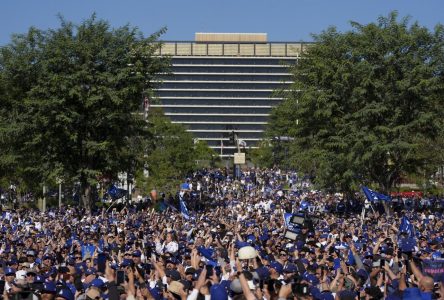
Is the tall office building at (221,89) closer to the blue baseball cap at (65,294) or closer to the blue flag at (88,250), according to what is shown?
the blue flag at (88,250)

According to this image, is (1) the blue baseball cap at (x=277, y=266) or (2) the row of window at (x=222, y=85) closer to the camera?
(1) the blue baseball cap at (x=277, y=266)

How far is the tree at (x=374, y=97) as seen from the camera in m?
48.8

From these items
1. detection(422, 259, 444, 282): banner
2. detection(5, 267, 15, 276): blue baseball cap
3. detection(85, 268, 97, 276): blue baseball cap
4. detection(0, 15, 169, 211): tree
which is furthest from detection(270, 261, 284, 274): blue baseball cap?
detection(0, 15, 169, 211): tree

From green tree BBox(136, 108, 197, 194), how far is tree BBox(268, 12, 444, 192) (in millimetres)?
20547

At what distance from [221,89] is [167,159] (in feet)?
A: 377

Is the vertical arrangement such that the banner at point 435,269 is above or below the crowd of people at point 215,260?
above

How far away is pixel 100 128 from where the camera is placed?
49.6 meters

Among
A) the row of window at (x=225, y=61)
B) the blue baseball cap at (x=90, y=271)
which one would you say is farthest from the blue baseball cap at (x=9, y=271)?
the row of window at (x=225, y=61)

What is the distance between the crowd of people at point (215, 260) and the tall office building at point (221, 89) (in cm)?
15614

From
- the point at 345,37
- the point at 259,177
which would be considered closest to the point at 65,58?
the point at 345,37

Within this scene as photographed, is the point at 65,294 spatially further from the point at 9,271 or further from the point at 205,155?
the point at 205,155

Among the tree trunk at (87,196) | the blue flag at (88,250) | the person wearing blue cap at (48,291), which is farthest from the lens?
the tree trunk at (87,196)

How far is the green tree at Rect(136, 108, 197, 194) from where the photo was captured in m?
72.7

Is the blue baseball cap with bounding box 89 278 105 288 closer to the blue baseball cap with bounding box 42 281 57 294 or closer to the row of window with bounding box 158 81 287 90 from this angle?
the blue baseball cap with bounding box 42 281 57 294
